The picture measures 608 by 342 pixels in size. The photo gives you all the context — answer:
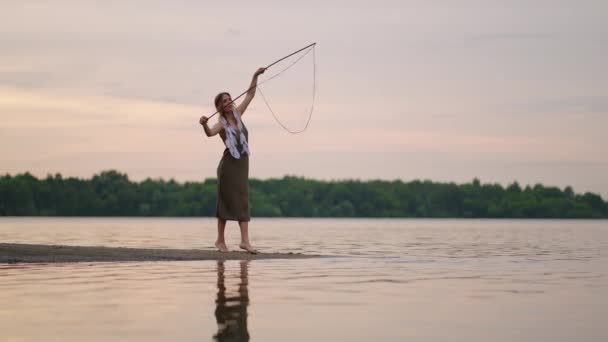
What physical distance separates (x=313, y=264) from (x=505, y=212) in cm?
12692

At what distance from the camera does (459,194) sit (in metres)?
140

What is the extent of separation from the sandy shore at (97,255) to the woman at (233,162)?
0.61 m

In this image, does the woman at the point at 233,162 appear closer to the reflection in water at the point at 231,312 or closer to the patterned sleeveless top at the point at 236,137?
the patterned sleeveless top at the point at 236,137


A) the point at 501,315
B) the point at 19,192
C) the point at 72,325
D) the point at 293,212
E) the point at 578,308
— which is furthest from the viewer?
the point at 293,212

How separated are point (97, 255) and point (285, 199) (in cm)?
12259

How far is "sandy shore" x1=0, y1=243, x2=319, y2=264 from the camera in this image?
13.6m

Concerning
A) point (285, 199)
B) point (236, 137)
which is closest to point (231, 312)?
point (236, 137)

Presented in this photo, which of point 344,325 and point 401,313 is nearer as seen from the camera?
point 344,325

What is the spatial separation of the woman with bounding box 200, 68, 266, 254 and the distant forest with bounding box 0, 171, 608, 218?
10552 centimetres

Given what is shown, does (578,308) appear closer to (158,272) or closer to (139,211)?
(158,272)

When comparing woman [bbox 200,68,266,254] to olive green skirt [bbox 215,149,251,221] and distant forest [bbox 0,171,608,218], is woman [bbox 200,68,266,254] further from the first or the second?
distant forest [bbox 0,171,608,218]

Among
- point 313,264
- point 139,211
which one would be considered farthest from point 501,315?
point 139,211

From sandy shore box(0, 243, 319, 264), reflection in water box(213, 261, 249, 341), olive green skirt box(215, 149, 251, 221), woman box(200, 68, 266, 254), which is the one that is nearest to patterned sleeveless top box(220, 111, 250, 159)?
woman box(200, 68, 266, 254)

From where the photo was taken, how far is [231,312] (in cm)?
750
